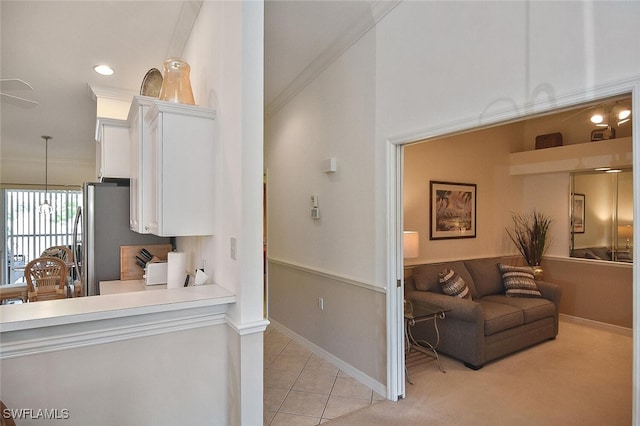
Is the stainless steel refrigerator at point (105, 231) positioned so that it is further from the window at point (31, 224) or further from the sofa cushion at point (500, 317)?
the window at point (31, 224)

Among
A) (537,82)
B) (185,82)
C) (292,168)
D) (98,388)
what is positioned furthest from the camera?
(292,168)

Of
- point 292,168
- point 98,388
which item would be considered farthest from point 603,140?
point 98,388

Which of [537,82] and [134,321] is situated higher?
[537,82]

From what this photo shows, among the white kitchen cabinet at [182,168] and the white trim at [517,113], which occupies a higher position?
the white trim at [517,113]

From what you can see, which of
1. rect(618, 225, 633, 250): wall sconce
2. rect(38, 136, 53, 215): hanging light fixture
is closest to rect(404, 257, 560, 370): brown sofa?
rect(618, 225, 633, 250): wall sconce

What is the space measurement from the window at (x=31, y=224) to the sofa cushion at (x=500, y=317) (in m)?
8.59

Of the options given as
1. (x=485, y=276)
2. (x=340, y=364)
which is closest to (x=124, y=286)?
(x=340, y=364)

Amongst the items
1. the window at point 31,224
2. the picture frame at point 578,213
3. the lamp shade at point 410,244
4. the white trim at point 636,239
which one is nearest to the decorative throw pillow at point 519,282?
the picture frame at point 578,213

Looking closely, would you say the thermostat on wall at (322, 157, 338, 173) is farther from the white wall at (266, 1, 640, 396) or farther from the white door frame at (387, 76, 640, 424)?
the white door frame at (387, 76, 640, 424)

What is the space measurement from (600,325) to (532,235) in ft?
4.27

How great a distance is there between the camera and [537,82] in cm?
181

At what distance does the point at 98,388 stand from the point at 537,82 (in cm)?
253

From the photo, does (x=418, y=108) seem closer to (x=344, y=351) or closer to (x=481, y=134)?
(x=344, y=351)

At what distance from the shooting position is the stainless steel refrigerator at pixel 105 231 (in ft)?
9.75
